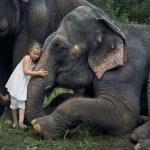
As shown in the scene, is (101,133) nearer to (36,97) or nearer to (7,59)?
(36,97)

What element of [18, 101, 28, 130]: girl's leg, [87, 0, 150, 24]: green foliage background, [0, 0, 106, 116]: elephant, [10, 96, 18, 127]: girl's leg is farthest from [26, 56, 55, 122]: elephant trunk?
[87, 0, 150, 24]: green foliage background

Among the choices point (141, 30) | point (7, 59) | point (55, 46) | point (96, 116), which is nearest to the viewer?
point (96, 116)

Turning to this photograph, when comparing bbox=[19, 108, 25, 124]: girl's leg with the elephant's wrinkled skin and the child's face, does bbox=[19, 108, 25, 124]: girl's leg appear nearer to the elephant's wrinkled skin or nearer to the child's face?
the elephant's wrinkled skin

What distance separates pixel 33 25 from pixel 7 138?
1818 mm

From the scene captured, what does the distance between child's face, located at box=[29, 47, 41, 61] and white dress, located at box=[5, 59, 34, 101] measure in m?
0.12

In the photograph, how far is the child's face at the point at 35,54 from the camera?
21.2 feet

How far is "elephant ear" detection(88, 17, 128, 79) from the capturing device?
20.9 feet

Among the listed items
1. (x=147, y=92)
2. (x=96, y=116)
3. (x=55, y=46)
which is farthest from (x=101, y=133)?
(x=55, y=46)

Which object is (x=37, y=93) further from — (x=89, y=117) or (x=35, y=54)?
(x=89, y=117)

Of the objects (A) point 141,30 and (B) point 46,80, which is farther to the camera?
(A) point 141,30

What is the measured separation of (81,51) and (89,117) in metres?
0.83

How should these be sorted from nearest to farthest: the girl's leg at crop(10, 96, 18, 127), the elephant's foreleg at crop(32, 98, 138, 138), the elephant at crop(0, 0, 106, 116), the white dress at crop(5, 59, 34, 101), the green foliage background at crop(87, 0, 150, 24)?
1. the elephant's foreleg at crop(32, 98, 138, 138)
2. the white dress at crop(5, 59, 34, 101)
3. the girl's leg at crop(10, 96, 18, 127)
4. the elephant at crop(0, 0, 106, 116)
5. the green foliage background at crop(87, 0, 150, 24)

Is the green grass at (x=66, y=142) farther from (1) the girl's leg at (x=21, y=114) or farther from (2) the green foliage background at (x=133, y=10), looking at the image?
(2) the green foliage background at (x=133, y=10)

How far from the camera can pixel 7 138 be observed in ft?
19.9
